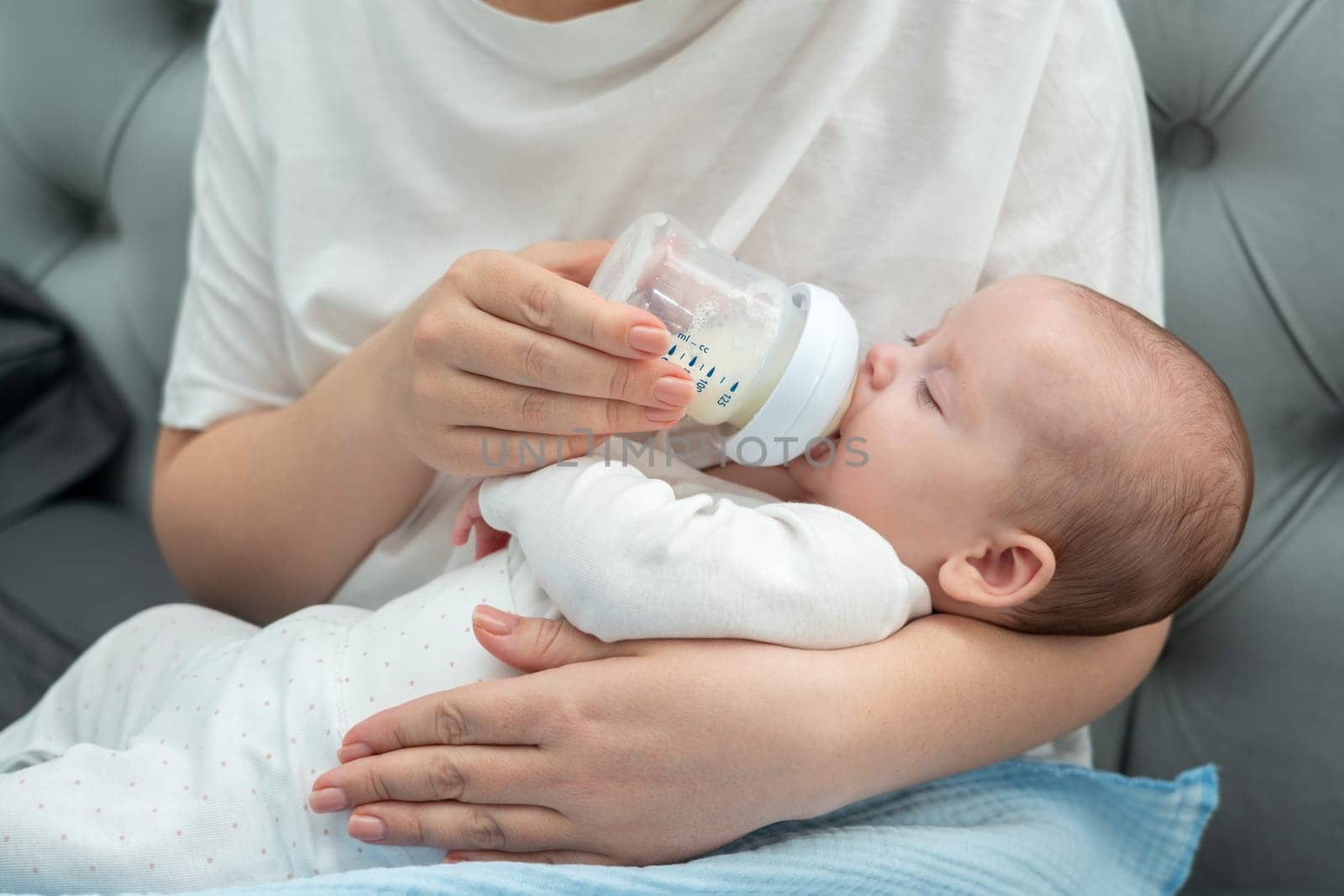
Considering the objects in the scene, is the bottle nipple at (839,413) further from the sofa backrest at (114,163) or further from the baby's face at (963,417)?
the sofa backrest at (114,163)

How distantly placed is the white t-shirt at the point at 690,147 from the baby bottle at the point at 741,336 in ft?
0.49

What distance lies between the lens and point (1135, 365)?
82 cm

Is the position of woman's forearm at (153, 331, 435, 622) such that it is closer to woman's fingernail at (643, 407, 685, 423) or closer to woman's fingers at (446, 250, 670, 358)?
woman's fingers at (446, 250, 670, 358)

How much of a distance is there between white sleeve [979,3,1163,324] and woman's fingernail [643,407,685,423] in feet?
1.35

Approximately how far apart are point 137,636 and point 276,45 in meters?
0.60

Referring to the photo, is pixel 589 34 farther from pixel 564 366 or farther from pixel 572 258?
pixel 564 366

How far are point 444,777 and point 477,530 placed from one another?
25cm

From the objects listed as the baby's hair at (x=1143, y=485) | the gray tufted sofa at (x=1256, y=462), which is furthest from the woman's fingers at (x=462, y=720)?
the gray tufted sofa at (x=1256, y=462)

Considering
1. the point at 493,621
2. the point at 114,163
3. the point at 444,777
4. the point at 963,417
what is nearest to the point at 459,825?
the point at 444,777

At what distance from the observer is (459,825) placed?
2.50ft

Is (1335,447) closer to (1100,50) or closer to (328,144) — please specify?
(1100,50)

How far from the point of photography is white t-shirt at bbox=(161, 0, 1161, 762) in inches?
38.9

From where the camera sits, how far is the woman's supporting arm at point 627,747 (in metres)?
0.75

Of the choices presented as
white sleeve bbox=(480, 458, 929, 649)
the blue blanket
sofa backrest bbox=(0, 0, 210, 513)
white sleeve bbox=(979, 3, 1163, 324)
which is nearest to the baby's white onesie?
white sleeve bbox=(480, 458, 929, 649)
